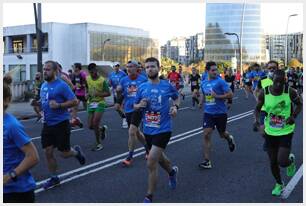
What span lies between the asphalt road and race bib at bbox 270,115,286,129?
87cm

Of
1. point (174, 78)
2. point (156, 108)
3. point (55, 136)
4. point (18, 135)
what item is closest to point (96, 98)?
point (55, 136)

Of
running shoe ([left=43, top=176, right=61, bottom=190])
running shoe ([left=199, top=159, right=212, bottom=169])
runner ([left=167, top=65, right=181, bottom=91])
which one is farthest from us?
runner ([left=167, top=65, right=181, bottom=91])

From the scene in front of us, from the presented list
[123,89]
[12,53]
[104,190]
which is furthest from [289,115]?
[12,53]

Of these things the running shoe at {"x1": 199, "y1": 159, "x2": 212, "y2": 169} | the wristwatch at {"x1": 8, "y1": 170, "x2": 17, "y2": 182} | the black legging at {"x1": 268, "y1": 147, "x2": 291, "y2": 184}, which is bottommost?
the running shoe at {"x1": 199, "y1": 159, "x2": 212, "y2": 169}

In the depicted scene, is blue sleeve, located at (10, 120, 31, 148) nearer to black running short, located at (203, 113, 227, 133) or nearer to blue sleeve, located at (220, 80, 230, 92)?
black running short, located at (203, 113, 227, 133)

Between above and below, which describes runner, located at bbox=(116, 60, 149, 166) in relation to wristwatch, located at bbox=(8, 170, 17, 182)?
above

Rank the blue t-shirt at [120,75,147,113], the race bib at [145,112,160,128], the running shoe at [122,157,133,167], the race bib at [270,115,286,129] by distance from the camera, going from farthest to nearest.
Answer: the blue t-shirt at [120,75,147,113], the running shoe at [122,157,133,167], the race bib at [270,115,286,129], the race bib at [145,112,160,128]

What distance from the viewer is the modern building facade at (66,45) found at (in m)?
76.7

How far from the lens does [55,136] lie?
6777mm

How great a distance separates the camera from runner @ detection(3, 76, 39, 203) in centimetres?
354

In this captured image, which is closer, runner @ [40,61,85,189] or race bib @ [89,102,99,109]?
runner @ [40,61,85,189]

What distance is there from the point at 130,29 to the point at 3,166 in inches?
3527

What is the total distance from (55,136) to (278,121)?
2.95 m

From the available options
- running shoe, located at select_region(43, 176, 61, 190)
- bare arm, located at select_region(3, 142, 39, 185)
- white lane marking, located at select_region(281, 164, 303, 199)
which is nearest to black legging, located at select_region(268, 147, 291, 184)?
white lane marking, located at select_region(281, 164, 303, 199)
